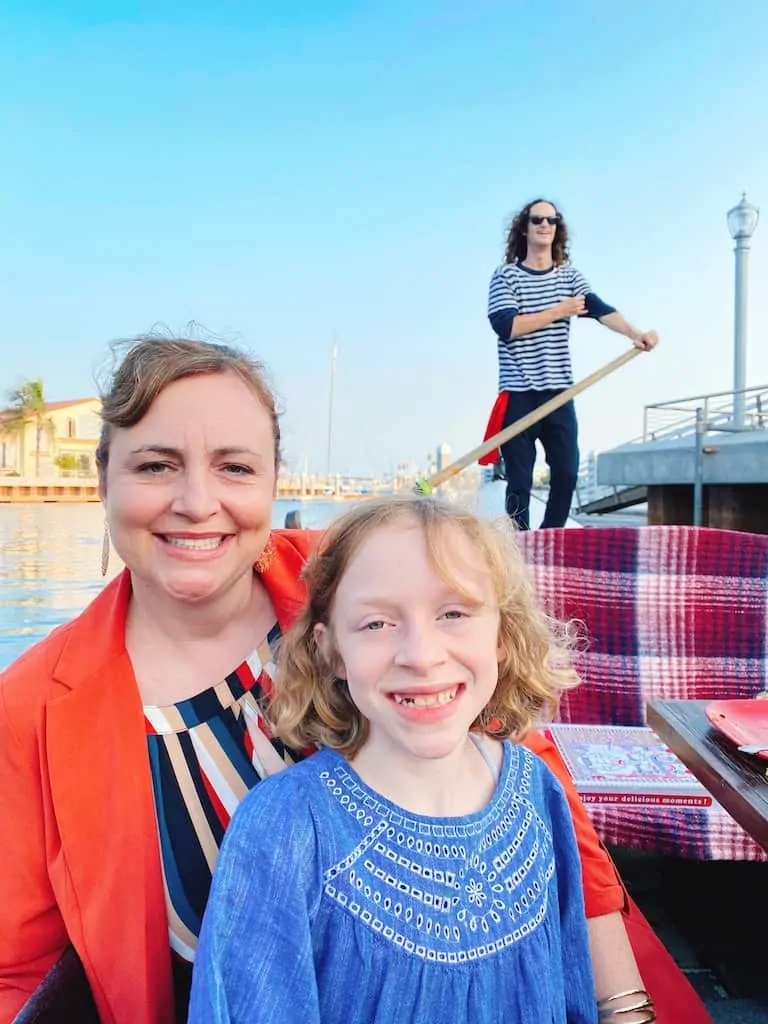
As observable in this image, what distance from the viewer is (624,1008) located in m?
1.18

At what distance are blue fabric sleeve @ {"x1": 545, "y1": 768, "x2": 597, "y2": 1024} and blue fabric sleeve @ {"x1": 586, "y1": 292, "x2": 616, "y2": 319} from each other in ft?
10.4

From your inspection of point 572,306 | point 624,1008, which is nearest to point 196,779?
point 624,1008

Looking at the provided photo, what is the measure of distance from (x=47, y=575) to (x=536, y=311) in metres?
5.87

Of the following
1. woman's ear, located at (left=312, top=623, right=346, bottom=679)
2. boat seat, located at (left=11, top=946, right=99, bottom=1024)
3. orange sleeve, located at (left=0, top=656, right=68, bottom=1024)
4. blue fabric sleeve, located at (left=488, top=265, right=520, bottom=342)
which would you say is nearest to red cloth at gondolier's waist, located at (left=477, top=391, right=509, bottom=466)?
blue fabric sleeve, located at (left=488, top=265, right=520, bottom=342)

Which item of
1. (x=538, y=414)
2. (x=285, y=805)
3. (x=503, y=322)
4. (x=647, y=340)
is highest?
(x=503, y=322)

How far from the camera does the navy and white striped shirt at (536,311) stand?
153 inches

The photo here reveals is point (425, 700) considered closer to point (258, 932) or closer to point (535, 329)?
point (258, 932)

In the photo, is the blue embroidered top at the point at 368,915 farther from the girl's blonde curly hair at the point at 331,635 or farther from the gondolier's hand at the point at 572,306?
the gondolier's hand at the point at 572,306

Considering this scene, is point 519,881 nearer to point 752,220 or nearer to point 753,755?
point 753,755

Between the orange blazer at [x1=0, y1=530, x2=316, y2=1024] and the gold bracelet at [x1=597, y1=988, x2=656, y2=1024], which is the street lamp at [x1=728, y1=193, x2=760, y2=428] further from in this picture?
the orange blazer at [x1=0, y1=530, x2=316, y2=1024]

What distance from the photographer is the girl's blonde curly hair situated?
117 cm

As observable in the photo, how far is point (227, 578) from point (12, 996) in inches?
26.0

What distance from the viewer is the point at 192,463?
3.99 ft

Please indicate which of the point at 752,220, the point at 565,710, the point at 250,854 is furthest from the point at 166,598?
the point at 752,220
